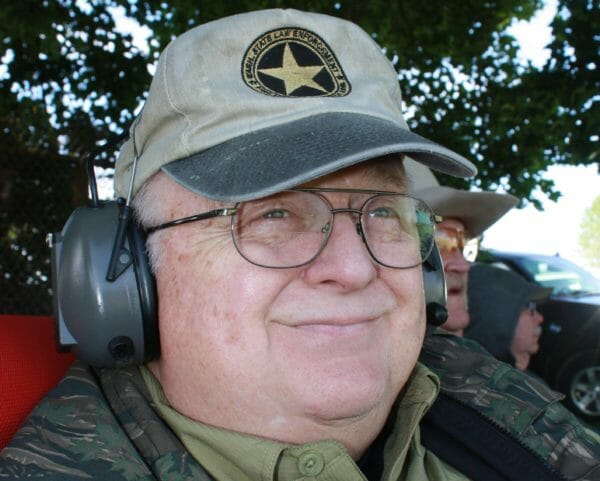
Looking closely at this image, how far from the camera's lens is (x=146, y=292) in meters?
1.44

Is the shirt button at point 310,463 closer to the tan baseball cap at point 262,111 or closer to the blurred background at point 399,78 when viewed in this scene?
the tan baseball cap at point 262,111

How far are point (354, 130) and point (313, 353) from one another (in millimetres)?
491

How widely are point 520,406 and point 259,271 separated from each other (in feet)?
3.03

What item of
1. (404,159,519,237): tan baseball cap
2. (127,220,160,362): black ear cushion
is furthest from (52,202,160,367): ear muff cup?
(404,159,519,237): tan baseball cap

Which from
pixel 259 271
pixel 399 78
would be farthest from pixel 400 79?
pixel 259 271

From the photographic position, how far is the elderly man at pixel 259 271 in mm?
1370

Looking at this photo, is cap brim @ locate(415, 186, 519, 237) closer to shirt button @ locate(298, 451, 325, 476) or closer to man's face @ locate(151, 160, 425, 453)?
man's face @ locate(151, 160, 425, 453)

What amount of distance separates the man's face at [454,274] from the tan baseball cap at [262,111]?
6.13 ft

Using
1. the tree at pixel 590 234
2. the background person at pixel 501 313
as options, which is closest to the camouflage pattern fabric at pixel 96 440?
the background person at pixel 501 313

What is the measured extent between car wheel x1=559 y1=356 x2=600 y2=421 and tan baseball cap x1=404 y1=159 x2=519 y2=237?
368 centimetres

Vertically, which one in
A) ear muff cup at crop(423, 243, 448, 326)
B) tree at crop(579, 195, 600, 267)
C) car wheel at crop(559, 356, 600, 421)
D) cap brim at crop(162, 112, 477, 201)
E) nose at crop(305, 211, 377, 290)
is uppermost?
cap brim at crop(162, 112, 477, 201)

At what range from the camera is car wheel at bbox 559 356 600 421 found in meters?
6.52

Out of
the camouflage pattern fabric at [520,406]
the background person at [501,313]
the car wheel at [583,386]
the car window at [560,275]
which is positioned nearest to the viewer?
the camouflage pattern fabric at [520,406]

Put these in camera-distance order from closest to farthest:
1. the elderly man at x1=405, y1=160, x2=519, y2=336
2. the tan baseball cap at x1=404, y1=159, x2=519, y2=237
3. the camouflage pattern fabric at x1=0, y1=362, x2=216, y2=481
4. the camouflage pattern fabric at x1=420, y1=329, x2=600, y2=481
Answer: the camouflage pattern fabric at x1=0, y1=362, x2=216, y2=481
the camouflage pattern fabric at x1=420, y1=329, x2=600, y2=481
the tan baseball cap at x1=404, y1=159, x2=519, y2=237
the elderly man at x1=405, y1=160, x2=519, y2=336
